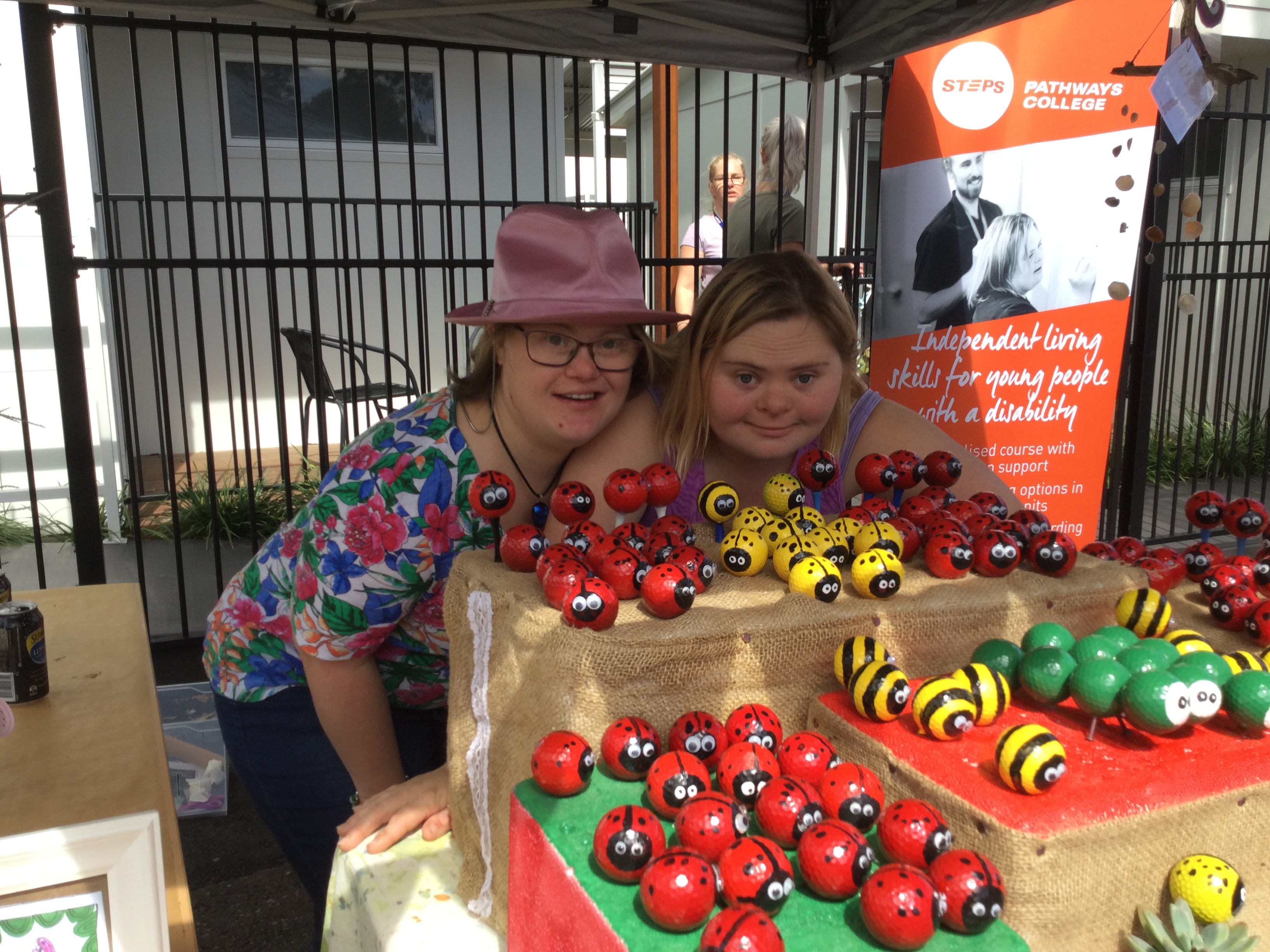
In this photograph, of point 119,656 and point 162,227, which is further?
point 162,227

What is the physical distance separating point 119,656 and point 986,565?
1.81m

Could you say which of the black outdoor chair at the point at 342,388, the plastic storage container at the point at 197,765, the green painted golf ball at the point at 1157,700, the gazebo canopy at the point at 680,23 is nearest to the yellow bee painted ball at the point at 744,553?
the green painted golf ball at the point at 1157,700

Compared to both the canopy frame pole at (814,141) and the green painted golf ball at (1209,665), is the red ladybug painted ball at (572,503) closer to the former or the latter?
the green painted golf ball at (1209,665)

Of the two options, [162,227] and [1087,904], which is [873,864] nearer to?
[1087,904]

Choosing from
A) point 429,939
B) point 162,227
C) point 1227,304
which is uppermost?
point 162,227

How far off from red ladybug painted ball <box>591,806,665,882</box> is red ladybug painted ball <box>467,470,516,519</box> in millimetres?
586

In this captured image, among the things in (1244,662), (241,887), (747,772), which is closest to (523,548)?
(747,772)

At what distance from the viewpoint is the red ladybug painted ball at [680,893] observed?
98 cm

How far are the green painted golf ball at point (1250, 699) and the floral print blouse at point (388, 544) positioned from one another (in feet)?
4.10

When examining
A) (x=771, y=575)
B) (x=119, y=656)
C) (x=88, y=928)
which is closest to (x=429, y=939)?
(x=88, y=928)

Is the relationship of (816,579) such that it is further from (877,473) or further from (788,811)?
(877,473)

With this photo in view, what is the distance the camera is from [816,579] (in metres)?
1.41

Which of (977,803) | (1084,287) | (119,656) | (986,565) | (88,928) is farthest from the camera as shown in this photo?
(1084,287)

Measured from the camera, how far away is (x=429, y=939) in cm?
139
